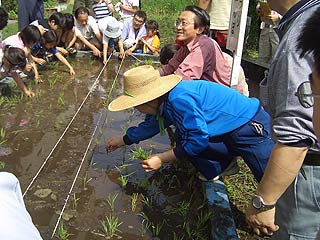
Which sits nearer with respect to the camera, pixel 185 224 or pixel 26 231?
pixel 26 231

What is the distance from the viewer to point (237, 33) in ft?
11.5

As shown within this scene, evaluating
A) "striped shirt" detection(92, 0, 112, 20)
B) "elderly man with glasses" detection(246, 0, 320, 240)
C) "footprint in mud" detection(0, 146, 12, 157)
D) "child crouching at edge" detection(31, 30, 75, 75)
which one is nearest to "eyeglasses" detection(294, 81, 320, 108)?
"elderly man with glasses" detection(246, 0, 320, 240)

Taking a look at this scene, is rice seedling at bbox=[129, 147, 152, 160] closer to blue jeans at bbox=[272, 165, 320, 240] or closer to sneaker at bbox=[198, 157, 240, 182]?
sneaker at bbox=[198, 157, 240, 182]

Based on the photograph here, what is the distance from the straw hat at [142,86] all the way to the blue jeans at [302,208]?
1.10 m

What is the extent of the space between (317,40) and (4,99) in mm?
4430

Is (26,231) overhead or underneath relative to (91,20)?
overhead

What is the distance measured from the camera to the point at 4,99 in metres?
4.86

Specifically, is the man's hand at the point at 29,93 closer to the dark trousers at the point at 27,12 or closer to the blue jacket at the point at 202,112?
the dark trousers at the point at 27,12

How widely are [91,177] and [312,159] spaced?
6.93ft

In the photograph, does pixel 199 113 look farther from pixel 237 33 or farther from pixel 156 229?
pixel 237 33

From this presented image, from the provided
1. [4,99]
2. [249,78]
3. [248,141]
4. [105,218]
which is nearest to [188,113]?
[248,141]

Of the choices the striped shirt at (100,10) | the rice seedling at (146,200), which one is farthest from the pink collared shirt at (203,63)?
the striped shirt at (100,10)

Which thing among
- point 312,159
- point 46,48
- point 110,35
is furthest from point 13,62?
point 312,159

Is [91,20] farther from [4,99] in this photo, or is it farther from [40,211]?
[40,211]
